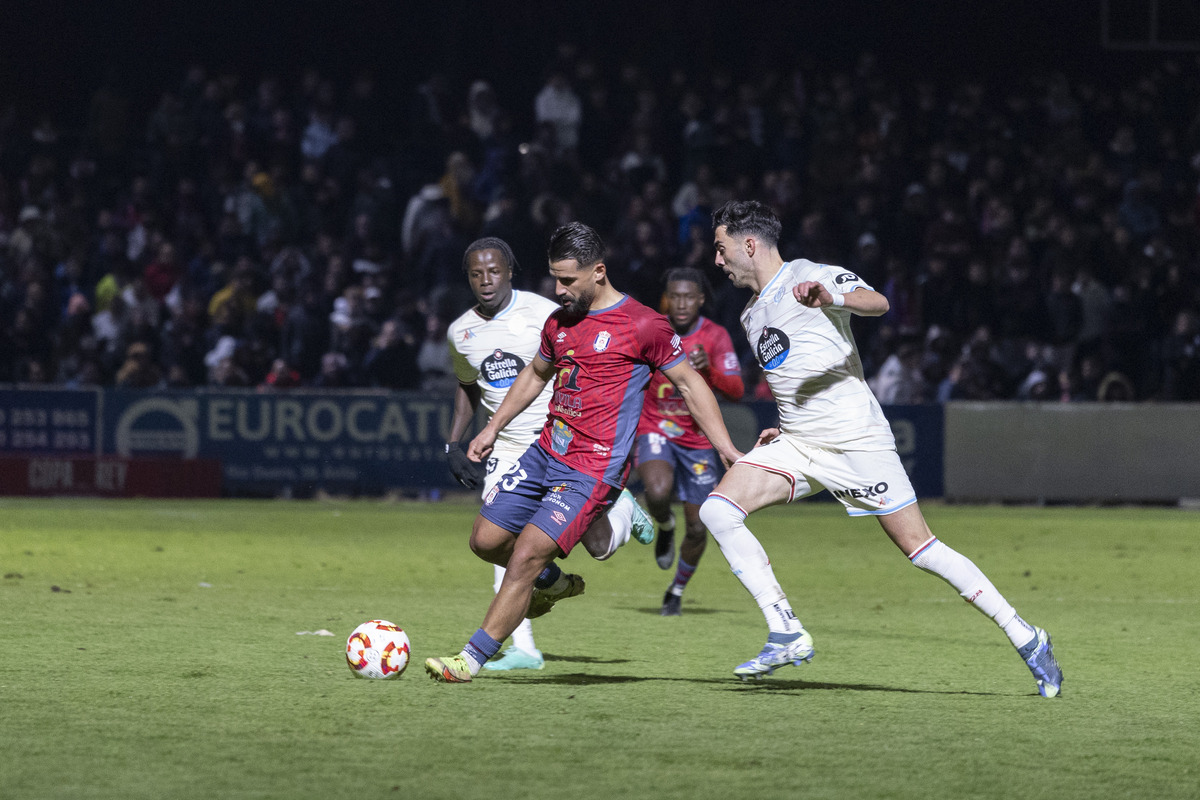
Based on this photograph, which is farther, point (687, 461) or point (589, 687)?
point (687, 461)

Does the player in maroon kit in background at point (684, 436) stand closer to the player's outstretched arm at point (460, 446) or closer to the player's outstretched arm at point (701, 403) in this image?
the player's outstretched arm at point (460, 446)

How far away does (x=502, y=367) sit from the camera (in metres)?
8.48

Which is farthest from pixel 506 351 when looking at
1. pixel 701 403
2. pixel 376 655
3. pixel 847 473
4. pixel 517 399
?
pixel 847 473

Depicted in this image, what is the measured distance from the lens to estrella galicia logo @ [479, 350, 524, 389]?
8461 mm

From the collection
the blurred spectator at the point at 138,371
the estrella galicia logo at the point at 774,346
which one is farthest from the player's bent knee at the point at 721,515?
the blurred spectator at the point at 138,371

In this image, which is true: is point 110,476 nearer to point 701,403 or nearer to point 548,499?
point 548,499

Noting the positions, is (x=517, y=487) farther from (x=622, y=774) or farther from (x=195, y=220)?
(x=195, y=220)

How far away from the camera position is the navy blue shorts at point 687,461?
35.8 feet

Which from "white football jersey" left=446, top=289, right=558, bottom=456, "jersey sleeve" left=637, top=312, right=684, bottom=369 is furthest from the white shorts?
"white football jersey" left=446, top=289, right=558, bottom=456

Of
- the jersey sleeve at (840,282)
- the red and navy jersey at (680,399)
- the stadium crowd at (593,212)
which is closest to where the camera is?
the jersey sleeve at (840,282)

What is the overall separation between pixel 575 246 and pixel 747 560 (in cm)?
166

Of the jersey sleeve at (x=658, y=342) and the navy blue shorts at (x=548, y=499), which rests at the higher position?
the jersey sleeve at (x=658, y=342)

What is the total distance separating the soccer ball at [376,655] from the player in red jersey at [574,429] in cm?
24

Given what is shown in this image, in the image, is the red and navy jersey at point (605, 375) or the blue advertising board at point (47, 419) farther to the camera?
the blue advertising board at point (47, 419)
